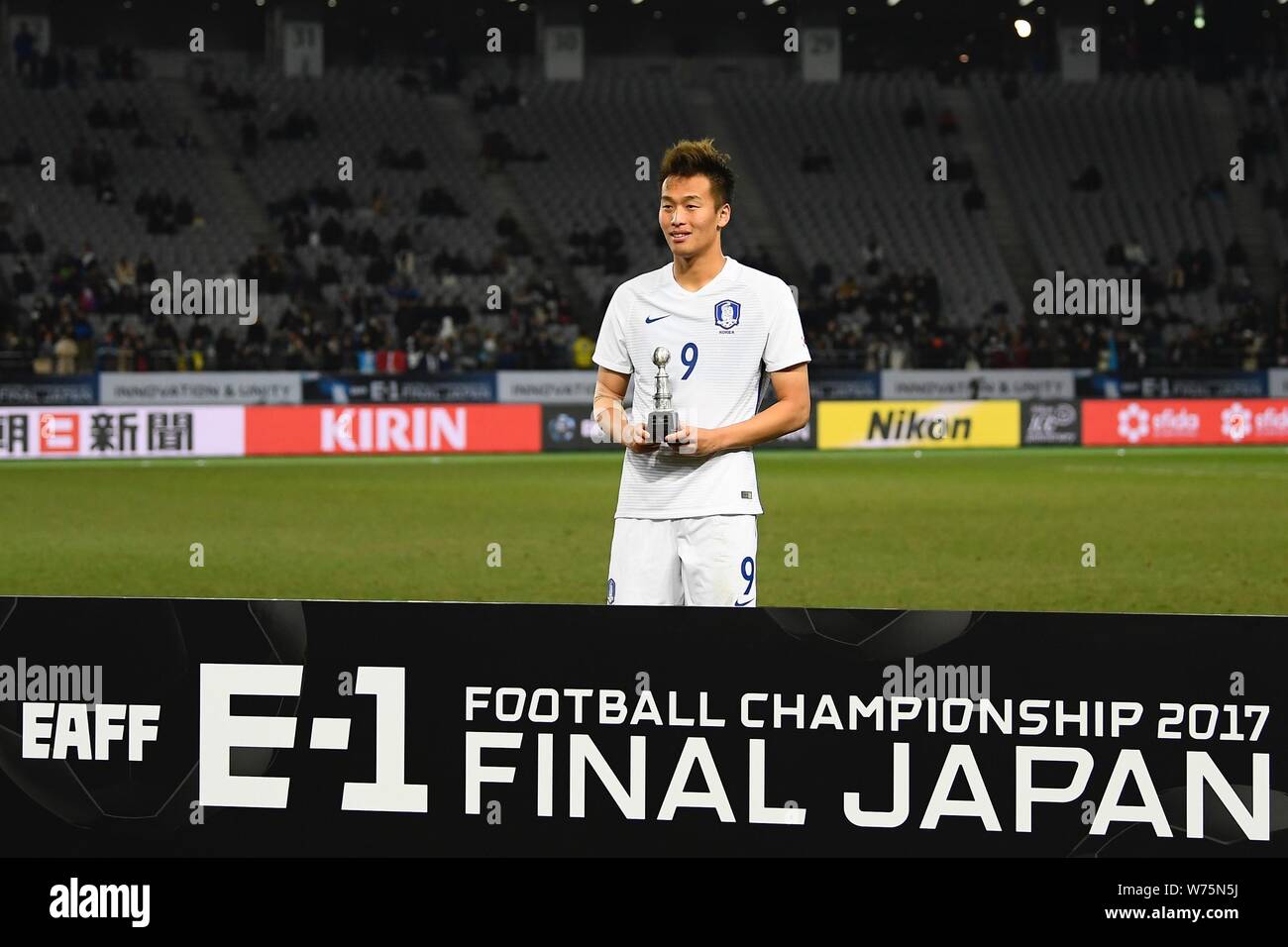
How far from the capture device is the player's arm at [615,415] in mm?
4941

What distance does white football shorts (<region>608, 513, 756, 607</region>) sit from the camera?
505cm

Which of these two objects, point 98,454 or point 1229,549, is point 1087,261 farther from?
point 1229,549

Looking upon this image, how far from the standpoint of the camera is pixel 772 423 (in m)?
5.00

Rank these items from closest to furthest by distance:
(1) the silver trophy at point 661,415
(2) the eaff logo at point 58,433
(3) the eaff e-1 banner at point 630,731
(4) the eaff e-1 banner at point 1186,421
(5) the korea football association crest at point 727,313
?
(3) the eaff e-1 banner at point 630,731
(1) the silver trophy at point 661,415
(5) the korea football association crest at point 727,313
(2) the eaff logo at point 58,433
(4) the eaff e-1 banner at point 1186,421

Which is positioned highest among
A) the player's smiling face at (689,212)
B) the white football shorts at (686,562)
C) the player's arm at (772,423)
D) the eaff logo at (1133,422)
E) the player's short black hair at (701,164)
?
the player's short black hair at (701,164)

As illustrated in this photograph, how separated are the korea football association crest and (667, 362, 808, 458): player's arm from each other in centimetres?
21

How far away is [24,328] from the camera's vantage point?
3069 cm

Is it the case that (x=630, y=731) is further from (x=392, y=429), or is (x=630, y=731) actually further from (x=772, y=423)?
(x=392, y=429)

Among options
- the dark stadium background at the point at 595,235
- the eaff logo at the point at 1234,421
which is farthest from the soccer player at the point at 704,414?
the eaff logo at the point at 1234,421

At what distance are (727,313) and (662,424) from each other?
446 mm

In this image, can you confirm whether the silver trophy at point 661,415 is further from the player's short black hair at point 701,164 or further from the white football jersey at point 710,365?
the player's short black hair at point 701,164

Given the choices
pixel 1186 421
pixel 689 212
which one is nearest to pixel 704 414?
pixel 689 212

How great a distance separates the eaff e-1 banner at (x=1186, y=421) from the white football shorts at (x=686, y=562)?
2766cm
